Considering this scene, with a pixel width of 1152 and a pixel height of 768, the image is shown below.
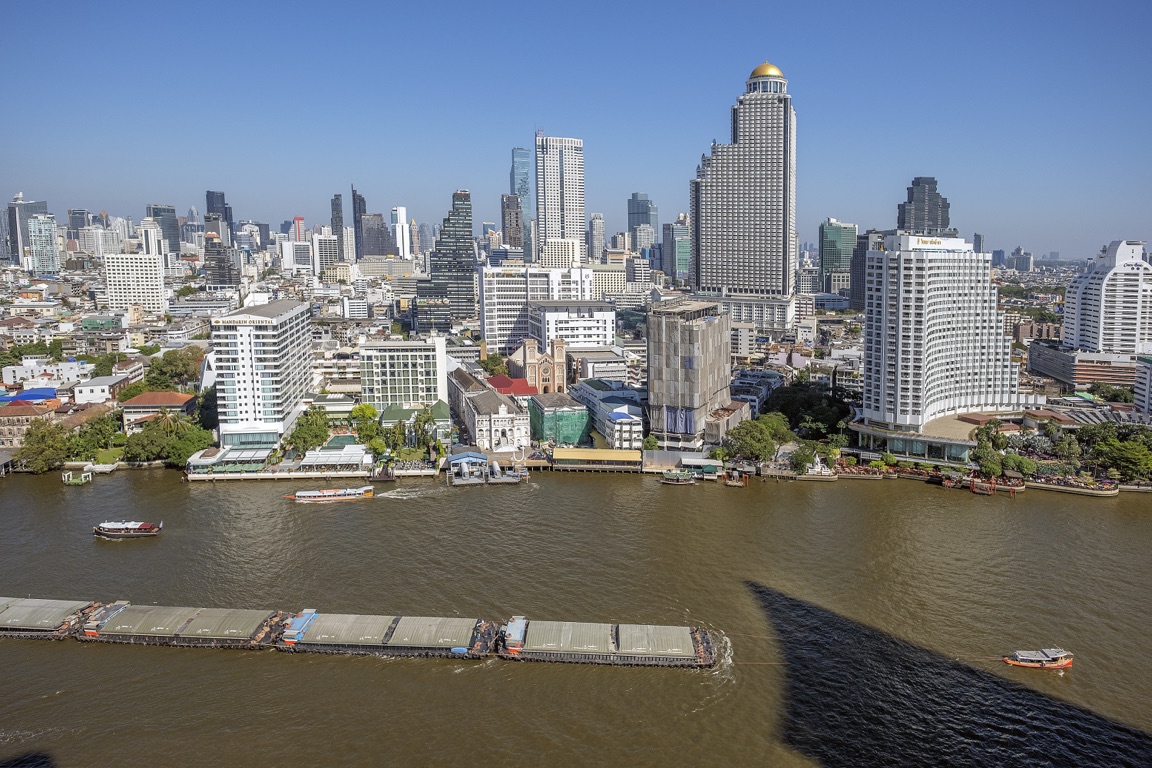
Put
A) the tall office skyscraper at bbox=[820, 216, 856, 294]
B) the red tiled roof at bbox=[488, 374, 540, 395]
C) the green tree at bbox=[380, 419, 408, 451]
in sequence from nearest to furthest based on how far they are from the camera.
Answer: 1. the green tree at bbox=[380, 419, 408, 451]
2. the red tiled roof at bbox=[488, 374, 540, 395]
3. the tall office skyscraper at bbox=[820, 216, 856, 294]

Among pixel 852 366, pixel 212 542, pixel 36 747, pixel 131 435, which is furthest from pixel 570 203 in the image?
pixel 36 747

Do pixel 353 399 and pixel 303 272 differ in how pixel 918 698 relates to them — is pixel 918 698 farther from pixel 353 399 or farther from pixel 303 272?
pixel 303 272

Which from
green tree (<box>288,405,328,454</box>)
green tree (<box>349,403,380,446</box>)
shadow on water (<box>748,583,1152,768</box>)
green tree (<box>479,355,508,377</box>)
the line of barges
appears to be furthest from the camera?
green tree (<box>479,355,508,377</box>)

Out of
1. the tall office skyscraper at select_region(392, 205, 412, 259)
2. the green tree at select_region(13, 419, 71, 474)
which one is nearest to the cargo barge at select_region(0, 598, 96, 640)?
the green tree at select_region(13, 419, 71, 474)

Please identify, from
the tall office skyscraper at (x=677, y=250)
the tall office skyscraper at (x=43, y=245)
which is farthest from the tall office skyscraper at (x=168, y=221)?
the tall office skyscraper at (x=677, y=250)

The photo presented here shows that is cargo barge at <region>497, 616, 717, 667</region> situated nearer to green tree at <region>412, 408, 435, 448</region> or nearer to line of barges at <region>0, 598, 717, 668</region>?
line of barges at <region>0, 598, 717, 668</region>
